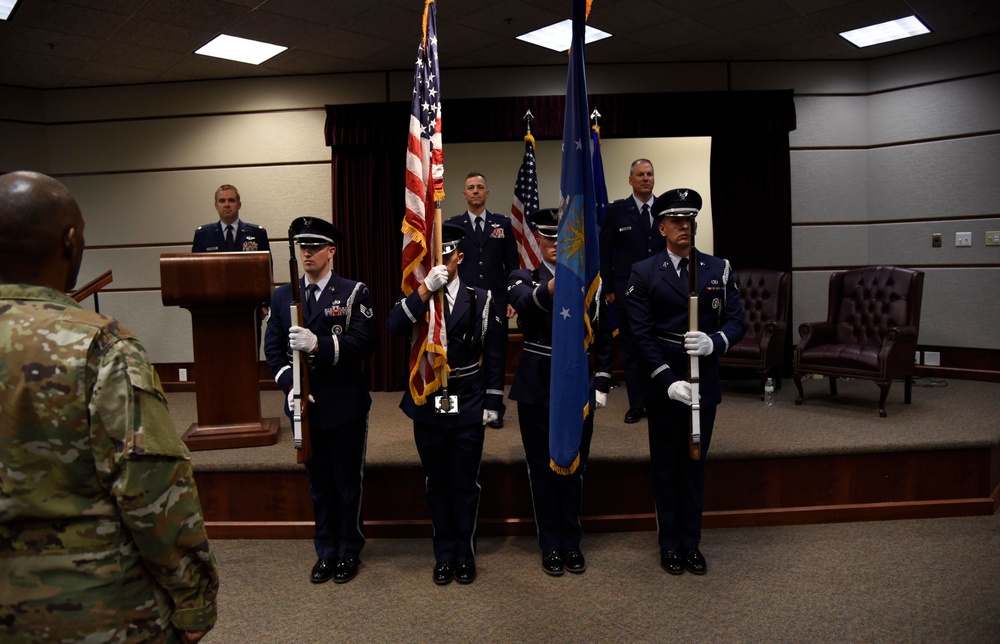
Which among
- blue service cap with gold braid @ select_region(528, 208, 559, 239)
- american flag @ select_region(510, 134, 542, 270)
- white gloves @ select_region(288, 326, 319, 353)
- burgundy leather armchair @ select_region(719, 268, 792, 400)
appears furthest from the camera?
burgundy leather armchair @ select_region(719, 268, 792, 400)

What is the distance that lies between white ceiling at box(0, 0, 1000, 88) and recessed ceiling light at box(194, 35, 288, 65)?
10 cm

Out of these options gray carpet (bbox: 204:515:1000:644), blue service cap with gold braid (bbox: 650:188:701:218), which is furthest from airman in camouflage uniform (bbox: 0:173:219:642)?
blue service cap with gold braid (bbox: 650:188:701:218)

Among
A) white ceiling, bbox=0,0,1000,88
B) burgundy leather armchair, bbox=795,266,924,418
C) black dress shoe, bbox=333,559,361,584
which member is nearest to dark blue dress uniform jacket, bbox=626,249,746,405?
black dress shoe, bbox=333,559,361,584

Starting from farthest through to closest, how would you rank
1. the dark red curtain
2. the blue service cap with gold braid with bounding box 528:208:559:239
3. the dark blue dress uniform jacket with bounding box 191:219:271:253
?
1. the dark red curtain
2. the dark blue dress uniform jacket with bounding box 191:219:271:253
3. the blue service cap with gold braid with bounding box 528:208:559:239

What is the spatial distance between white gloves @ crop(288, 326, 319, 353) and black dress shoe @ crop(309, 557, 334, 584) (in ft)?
3.21

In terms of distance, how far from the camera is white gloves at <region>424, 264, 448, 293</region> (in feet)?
8.97

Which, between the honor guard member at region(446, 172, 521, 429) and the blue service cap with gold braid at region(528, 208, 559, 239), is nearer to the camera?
the blue service cap with gold braid at region(528, 208, 559, 239)

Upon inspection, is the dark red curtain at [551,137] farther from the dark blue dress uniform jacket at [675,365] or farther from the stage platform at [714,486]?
the dark blue dress uniform jacket at [675,365]

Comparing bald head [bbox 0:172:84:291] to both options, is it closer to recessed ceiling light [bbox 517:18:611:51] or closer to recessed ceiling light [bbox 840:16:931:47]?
recessed ceiling light [bbox 517:18:611:51]

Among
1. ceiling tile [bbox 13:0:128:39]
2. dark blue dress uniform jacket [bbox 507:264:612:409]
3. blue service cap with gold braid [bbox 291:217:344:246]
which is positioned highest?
ceiling tile [bbox 13:0:128:39]

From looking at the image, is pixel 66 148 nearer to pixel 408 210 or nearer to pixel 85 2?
pixel 85 2

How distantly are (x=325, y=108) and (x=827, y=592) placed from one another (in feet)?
17.6

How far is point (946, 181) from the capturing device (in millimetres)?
5848

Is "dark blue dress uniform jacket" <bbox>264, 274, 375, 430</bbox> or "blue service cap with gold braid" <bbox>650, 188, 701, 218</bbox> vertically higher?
"blue service cap with gold braid" <bbox>650, 188, 701, 218</bbox>
